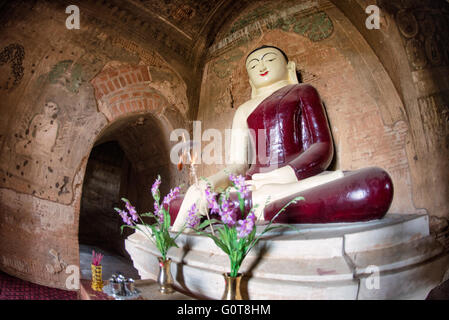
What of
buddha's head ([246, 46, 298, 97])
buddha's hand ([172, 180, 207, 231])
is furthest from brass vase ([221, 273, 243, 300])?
buddha's head ([246, 46, 298, 97])

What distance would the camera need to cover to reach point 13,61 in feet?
9.32

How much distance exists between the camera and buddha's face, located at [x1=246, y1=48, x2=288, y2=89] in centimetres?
300

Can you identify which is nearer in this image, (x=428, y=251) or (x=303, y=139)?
(x=428, y=251)

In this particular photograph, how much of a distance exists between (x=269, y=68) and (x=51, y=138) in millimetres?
2328

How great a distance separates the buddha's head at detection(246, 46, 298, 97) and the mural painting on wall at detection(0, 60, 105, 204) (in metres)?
1.82

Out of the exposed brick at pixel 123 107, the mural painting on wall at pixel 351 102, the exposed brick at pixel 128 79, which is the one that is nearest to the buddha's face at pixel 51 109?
the exposed brick at pixel 123 107

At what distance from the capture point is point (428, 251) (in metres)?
1.52

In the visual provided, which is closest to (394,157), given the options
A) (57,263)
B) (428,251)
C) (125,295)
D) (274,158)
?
(274,158)

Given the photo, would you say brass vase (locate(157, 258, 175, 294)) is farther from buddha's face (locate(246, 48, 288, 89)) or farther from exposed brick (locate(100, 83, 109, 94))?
exposed brick (locate(100, 83, 109, 94))

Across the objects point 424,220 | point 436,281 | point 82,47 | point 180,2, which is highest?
point 180,2

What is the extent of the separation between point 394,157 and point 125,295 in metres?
2.50

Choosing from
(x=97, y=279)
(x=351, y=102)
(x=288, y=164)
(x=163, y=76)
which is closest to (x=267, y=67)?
(x=351, y=102)

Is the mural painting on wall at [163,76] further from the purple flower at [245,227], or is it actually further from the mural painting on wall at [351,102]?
the purple flower at [245,227]

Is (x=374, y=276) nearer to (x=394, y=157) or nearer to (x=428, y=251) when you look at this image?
(x=428, y=251)
